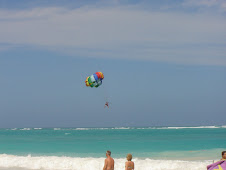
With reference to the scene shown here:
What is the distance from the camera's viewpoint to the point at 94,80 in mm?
24766

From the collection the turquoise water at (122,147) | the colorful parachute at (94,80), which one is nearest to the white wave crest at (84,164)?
the colorful parachute at (94,80)

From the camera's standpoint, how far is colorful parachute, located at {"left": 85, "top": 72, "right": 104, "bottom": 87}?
977 inches

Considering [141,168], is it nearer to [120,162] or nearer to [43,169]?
[120,162]

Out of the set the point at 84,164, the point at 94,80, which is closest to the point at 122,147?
the point at 94,80

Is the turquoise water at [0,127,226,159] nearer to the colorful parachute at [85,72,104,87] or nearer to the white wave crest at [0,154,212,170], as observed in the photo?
the colorful parachute at [85,72,104,87]

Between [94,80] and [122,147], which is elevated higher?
[94,80]

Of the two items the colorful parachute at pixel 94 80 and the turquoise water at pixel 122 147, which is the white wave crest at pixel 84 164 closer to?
the colorful parachute at pixel 94 80

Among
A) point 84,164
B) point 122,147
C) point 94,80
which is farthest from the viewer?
point 122,147

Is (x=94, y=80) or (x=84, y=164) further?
(x=94, y=80)

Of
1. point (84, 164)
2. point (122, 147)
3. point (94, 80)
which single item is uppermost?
point (94, 80)

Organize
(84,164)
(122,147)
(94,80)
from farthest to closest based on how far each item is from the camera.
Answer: (122,147)
(94,80)
(84,164)

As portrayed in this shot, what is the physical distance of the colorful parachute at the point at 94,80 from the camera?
81.4ft

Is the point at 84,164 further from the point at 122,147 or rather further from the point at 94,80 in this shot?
the point at 122,147

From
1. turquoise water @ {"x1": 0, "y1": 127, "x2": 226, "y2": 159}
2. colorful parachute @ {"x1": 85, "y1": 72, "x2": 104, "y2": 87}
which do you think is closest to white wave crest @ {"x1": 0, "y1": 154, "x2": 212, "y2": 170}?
colorful parachute @ {"x1": 85, "y1": 72, "x2": 104, "y2": 87}
